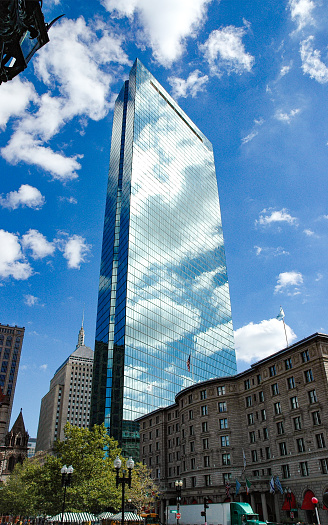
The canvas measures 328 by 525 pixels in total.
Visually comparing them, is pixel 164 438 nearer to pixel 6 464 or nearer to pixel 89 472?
pixel 89 472

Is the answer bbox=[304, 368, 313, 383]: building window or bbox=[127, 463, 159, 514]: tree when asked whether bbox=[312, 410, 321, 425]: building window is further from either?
bbox=[127, 463, 159, 514]: tree

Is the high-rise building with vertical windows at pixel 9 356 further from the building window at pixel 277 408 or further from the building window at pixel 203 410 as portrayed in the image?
the building window at pixel 277 408

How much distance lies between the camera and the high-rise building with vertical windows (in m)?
177

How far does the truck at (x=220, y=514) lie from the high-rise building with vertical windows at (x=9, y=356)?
142711mm

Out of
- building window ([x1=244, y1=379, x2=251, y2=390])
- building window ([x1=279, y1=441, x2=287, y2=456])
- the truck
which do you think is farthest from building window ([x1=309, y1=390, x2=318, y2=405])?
building window ([x1=244, y1=379, x2=251, y2=390])

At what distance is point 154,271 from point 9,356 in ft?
364

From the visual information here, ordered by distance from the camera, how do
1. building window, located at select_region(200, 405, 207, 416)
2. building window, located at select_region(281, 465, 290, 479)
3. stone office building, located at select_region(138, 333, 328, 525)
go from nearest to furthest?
1. stone office building, located at select_region(138, 333, 328, 525)
2. building window, located at select_region(281, 465, 290, 479)
3. building window, located at select_region(200, 405, 207, 416)

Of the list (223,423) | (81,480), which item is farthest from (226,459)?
(81,480)

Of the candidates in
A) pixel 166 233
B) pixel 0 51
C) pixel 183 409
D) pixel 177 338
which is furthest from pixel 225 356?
pixel 0 51

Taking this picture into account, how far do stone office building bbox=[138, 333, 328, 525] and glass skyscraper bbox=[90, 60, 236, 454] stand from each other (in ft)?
62.7

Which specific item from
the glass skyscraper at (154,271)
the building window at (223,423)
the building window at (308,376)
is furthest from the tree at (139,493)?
the building window at (308,376)

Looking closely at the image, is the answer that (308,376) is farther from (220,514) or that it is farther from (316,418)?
(220,514)

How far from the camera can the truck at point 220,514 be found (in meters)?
41.1

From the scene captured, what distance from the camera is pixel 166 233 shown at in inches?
4906
